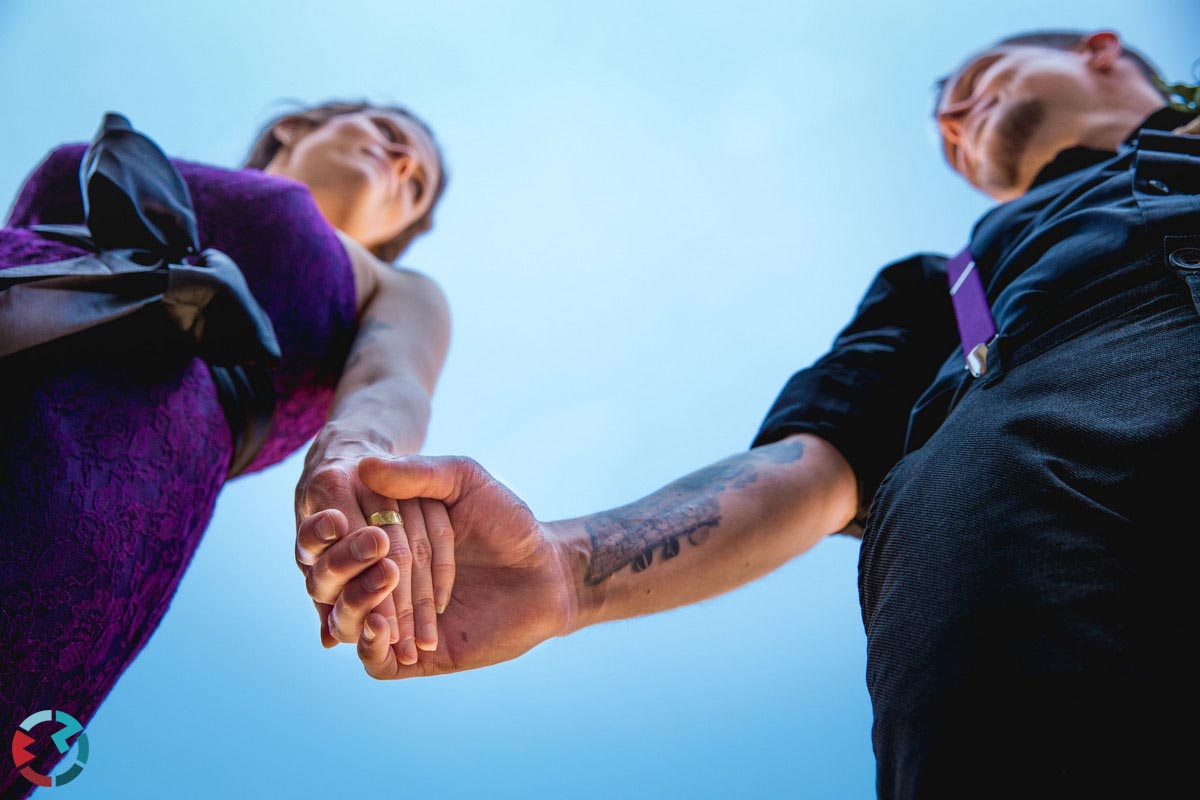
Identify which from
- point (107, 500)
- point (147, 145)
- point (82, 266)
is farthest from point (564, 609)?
point (147, 145)

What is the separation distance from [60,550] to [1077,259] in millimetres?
694

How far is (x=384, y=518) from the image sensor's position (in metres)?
0.58

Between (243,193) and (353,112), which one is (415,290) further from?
(353,112)

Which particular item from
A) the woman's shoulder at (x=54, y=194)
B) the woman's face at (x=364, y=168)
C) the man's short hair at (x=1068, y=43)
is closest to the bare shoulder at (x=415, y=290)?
the woman's face at (x=364, y=168)

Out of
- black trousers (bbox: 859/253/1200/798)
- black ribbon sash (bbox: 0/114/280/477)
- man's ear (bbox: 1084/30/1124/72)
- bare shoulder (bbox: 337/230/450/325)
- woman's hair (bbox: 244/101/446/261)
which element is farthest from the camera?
woman's hair (bbox: 244/101/446/261)

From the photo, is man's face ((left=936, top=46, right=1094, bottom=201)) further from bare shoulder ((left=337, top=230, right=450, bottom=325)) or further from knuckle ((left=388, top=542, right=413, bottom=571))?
knuckle ((left=388, top=542, right=413, bottom=571))

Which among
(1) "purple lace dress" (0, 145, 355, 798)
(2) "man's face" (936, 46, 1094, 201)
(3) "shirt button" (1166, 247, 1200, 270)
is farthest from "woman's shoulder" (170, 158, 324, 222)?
(2) "man's face" (936, 46, 1094, 201)

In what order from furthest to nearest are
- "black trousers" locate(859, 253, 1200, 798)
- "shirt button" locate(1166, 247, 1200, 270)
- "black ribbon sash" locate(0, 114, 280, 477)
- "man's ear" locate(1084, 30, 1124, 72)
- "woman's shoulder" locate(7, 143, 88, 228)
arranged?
"man's ear" locate(1084, 30, 1124, 72) → "woman's shoulder" locate(7, 143, 88, 228) → "black ribbon sash" locate(0, 114, 280, 477) → "shirt button" locate(1166, 247, 1200, 270) → "black trousers" locate(859, 253, 1200, 798)

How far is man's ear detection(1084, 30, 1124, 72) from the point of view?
3.78 feet

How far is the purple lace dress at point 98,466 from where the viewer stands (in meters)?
0.54

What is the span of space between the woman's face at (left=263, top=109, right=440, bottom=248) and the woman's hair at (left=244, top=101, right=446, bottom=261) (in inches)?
0.4

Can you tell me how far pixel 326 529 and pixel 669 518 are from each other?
280mm

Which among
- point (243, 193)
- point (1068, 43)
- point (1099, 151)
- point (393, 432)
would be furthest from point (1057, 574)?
point (1068, 43)

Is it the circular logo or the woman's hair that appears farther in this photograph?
the woman's hair
